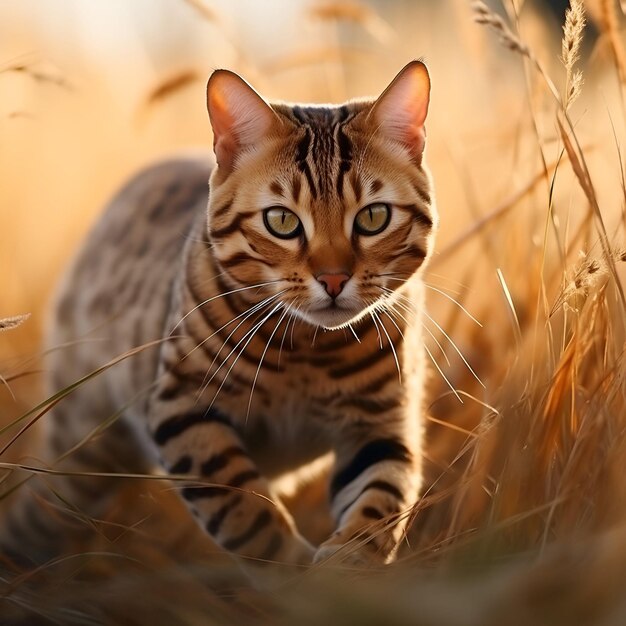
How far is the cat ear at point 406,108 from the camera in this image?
195cm

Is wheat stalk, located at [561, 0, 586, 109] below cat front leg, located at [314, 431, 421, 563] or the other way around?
the other way around

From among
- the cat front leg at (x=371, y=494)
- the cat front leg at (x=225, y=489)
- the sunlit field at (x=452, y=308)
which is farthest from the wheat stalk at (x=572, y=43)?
the cat front leg at (x=225, y=489)

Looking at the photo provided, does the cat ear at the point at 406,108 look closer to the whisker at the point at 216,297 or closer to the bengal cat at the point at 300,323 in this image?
the bengal cat at the point at 300,323

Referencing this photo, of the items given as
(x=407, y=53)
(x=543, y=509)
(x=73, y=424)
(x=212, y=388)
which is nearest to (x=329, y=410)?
(x=212, y=388)

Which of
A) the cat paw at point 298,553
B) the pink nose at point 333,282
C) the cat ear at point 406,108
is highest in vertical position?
the cat ear at point 406,108

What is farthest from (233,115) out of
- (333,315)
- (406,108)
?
(333,315)

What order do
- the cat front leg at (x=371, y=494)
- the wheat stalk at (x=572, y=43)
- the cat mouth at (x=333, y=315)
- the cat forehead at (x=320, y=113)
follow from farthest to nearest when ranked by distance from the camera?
1. the cat forehead at (x=320, y=113)
2. the cat mouth at (x=333, y=315)
3. the cat front leg at (x=371, y=494)
4. the wheat stalk at (x=572, y=43)

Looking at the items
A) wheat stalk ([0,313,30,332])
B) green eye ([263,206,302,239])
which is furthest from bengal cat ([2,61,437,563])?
wheat stalk ([0,313,30,332])

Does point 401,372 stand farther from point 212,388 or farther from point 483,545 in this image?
point 483,545

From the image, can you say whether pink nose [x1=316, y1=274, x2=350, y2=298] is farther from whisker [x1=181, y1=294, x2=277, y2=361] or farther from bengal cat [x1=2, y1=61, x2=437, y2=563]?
whisker [x1=181, y1=294, x2=277, y2=361]

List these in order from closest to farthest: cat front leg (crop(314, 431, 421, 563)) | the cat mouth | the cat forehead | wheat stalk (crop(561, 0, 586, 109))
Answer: wheat stalk (crop(561, 0, 586, 109)), cat front leg (crop(314, 431, 421, 563)), the cat mouth, the cat forehead

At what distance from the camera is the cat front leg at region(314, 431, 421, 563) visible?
1735 mm

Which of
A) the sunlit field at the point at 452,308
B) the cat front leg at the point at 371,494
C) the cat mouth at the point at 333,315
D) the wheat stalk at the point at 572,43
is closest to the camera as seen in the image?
the sunlit field at the point at 452,308

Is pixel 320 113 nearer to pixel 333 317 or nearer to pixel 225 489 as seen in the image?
pixel 333 317
